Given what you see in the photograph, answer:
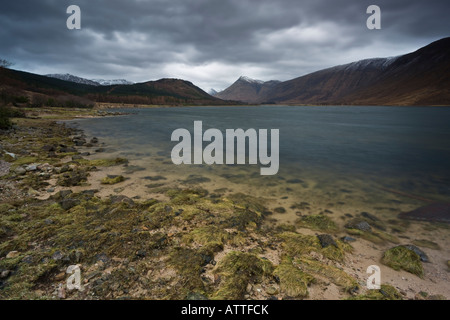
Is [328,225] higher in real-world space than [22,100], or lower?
lower

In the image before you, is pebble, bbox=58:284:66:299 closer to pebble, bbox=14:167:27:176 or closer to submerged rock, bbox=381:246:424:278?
submerged rock, bbox=381:246:424:278

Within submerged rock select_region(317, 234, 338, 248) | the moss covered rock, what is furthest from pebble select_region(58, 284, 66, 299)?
submerged rock select_region(317, 234, 338, 248)

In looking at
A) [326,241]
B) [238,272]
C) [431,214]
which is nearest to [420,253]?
[326,241]

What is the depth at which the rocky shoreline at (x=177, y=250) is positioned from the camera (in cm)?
413

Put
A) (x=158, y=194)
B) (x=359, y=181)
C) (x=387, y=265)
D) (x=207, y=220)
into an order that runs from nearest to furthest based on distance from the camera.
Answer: (x=387, y=265)
(x=207, y=220)
(x=158, y=194)
(x=359, y=181)

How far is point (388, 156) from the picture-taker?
1944 centimetres

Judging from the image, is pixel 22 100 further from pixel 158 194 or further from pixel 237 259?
pixel 237 259

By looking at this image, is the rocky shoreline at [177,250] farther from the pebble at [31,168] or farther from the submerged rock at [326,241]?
the pebble at [31,168]

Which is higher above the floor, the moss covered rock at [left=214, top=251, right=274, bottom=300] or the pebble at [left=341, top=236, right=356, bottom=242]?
the moss covered rock at [left=214, top=251, right=274, bottom=300]

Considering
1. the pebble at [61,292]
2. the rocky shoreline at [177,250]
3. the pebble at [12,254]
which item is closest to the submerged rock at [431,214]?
the rocky shoreline at [177,250]

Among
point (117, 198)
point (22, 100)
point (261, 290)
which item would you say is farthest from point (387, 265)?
point (22, 100)

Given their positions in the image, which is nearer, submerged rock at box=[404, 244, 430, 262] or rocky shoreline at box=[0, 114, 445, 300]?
rocky shoreline at box=[0, 114, 445, 300]

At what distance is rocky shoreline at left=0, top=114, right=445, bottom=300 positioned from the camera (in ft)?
13.5
